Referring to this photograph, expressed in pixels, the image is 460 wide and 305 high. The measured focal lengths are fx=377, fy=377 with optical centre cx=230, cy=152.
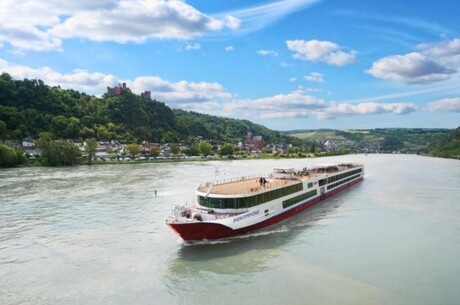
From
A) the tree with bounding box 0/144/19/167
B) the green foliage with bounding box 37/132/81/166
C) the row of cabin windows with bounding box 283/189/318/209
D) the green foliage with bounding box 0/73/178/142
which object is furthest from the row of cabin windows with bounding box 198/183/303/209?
the green foliage with bounding box 0/73/178/142

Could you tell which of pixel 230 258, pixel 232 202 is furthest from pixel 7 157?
pixel 230 258

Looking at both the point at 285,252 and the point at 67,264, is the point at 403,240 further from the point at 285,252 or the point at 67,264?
the point at 67,264

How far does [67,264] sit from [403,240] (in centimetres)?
2467

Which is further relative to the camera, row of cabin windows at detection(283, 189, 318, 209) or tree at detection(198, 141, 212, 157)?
tree at detection(198, 141, 212, 157)

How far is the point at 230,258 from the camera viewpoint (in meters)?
24.8

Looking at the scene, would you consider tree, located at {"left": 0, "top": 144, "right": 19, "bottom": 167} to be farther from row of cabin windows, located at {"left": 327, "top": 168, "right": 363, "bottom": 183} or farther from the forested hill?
row of cabin windows, located at {"left": 327, "top": 168, "right": 363, "bottom": 183}

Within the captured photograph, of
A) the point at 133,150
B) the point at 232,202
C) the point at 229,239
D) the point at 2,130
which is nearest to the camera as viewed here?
the point at 229,239

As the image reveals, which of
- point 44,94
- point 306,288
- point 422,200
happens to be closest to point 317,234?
point 306,288

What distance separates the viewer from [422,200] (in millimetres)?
47312

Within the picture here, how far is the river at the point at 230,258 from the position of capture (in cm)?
1986

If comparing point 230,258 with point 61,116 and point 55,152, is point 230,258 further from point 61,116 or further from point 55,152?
point 61,116

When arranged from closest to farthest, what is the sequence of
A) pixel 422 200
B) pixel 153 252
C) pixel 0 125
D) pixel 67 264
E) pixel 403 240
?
pixel 67 264, pixel 153 252, pixel 403 240, pixel 422 200, pixel 0 125

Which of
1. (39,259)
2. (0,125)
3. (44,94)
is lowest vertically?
(39,259)

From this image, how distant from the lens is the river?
1986 centimetres
